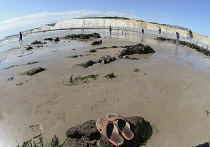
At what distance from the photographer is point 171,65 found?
11.1m

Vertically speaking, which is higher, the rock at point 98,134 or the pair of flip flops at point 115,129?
the pair of flip flops at point 115,129

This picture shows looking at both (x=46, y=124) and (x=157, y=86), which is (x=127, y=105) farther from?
(x=46, y=124)

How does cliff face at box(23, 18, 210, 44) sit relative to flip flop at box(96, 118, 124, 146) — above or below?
above

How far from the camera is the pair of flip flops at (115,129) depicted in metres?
3.99

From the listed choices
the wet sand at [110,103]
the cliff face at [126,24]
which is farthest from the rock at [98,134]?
the cliff face at [126,24]

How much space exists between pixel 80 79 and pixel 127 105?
11.2ft

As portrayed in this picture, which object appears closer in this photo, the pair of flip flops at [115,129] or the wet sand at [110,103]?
the pair of flip flops at [115,129]

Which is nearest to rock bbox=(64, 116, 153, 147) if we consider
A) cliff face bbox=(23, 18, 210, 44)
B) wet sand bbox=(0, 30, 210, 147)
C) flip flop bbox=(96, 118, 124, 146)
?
flip flop bbox=(96, 118, 124, 146)

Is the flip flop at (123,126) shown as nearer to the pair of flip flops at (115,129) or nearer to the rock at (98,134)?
the pair of flip flops at (115,129)

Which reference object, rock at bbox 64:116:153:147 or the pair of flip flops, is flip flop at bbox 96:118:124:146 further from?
rock at bbox 64:116:153:147

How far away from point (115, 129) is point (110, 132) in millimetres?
156

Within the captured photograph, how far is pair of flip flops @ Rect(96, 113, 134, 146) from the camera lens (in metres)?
3.99

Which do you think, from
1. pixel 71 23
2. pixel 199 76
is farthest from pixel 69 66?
pixel 71 23

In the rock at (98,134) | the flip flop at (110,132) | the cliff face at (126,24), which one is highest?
the cliff face at (126,24)
